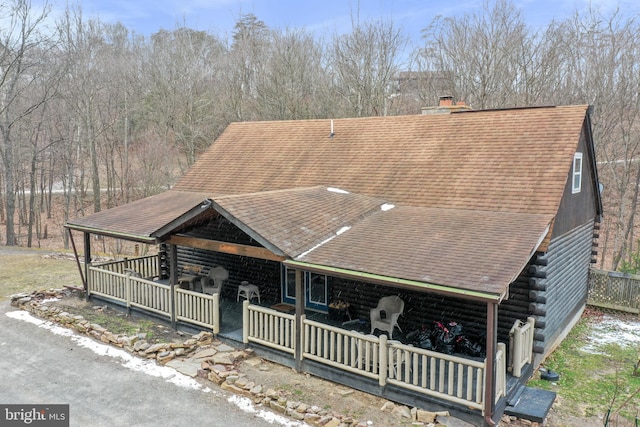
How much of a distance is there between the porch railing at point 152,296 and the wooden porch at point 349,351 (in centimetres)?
2

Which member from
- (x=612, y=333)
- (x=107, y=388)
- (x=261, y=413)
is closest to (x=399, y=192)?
(x=261, y=413)

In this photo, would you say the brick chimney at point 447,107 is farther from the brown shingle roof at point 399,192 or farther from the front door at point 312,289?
the front door at point 312,289

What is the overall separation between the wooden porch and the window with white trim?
391cm

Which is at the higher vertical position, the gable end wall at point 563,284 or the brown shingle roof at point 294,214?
the brown shingle roof at point 294,214

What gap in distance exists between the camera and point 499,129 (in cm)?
1235

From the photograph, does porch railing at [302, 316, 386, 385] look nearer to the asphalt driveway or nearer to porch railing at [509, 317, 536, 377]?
the asphalt driveway

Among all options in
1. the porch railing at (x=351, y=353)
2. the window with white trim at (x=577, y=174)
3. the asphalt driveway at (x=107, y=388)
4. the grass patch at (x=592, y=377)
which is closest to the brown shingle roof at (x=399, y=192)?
the window with white trim at (x=577, y=174)

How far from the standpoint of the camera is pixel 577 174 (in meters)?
11.2

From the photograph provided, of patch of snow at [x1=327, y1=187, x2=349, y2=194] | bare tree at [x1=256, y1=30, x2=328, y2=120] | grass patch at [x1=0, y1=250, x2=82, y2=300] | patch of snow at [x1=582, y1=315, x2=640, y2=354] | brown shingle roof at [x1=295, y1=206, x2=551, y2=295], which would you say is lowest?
patch of snow at [x1=582, y1=315, x2=640, y2=354]

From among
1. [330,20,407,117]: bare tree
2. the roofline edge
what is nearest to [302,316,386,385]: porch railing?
the roofline edge

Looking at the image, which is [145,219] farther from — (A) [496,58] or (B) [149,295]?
(A) [496,58]

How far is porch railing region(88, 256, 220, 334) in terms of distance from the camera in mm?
10570

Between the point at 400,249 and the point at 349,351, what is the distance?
7.94 ft

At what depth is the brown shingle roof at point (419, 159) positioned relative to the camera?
10578 mm
